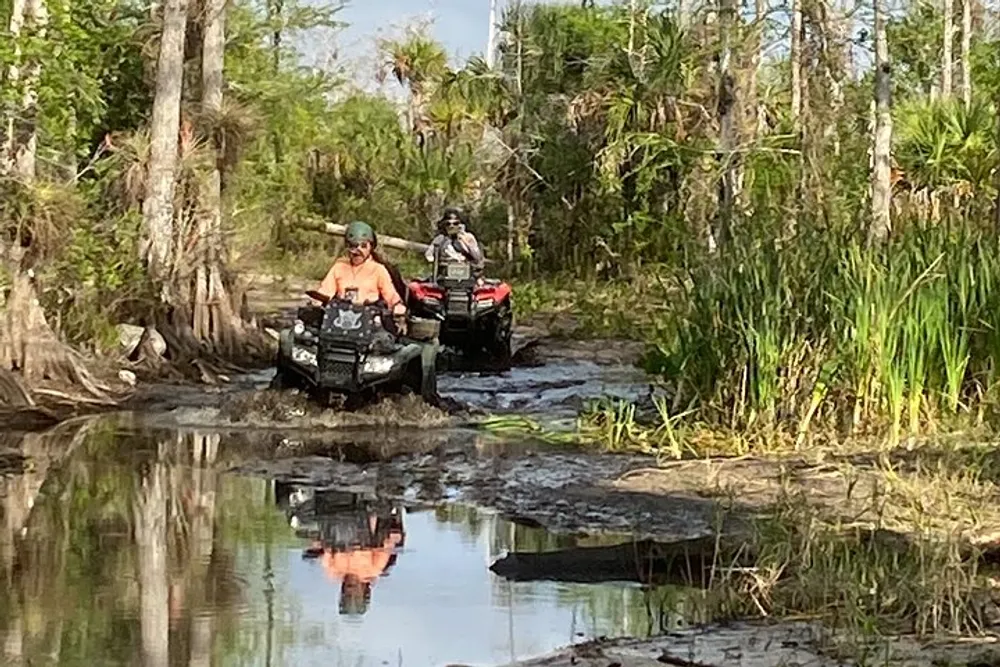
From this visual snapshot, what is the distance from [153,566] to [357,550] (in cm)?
100

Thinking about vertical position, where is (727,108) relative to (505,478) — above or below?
above

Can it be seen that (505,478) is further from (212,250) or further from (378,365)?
(212,250)

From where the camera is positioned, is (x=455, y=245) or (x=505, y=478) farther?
(x=455, y=245)

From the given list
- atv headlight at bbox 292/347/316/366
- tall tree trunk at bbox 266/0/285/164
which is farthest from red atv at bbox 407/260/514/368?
tall tree trunk at bbox 266/0/285/164

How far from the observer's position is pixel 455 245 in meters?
18.1

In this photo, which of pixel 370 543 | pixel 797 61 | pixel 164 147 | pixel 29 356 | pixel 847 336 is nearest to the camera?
pixel 370 543

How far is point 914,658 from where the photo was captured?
220 inches

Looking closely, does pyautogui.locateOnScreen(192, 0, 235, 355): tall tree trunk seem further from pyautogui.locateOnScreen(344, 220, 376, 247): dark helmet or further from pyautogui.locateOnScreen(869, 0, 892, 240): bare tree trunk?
pyautogui.locateOnScreen(869, 0, 892, 240): bare tree trunk

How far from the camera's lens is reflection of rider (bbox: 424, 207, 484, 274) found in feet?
58.9

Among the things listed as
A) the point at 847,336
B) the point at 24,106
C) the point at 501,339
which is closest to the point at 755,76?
the point at 501,339

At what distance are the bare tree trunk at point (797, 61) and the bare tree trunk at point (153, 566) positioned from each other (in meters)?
9.83

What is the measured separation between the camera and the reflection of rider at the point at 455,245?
18.0 m

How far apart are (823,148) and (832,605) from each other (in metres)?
12.3

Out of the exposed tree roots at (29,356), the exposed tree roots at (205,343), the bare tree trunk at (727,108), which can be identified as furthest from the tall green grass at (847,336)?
the exposed tree roots at (205,343)
